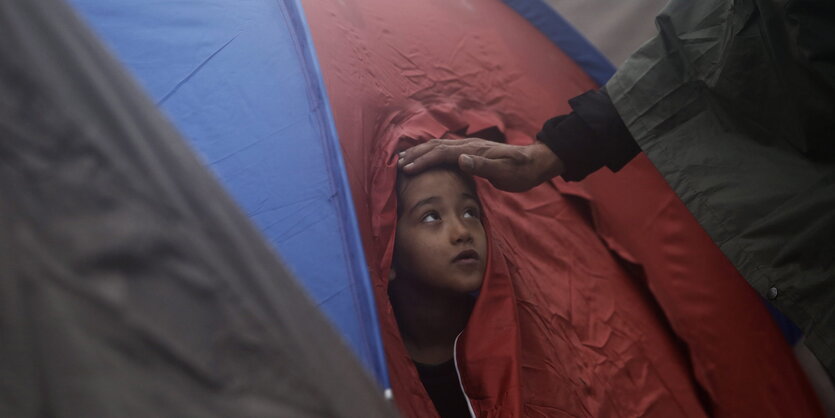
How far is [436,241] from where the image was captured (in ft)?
3.26

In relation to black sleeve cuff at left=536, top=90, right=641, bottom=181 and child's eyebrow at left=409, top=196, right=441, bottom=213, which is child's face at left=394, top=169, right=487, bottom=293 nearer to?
child's eyebrow at left=409, top=196, right=441, bottom=213

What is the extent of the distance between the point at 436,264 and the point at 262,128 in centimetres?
29

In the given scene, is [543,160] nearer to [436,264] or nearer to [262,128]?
[436,264]

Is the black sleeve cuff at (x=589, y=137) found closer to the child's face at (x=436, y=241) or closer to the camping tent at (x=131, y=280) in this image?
the child's face at (x=436, y=241)

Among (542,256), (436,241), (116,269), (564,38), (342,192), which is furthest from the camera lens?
(564,38)

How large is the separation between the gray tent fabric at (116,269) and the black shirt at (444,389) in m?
0.43

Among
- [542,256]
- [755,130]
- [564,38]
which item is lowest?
[542,256]

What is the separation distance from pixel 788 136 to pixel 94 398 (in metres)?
0.91

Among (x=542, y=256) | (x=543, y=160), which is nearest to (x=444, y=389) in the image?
(x=542, y=256)

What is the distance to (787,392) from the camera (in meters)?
1.23

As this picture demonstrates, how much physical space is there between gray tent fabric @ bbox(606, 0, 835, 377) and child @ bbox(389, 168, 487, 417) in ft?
0.93

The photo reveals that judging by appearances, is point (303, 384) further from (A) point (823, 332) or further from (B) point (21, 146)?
(A) point (823, 332)

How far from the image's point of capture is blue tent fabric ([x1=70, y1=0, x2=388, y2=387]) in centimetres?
85

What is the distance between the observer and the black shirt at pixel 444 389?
2.98ft
